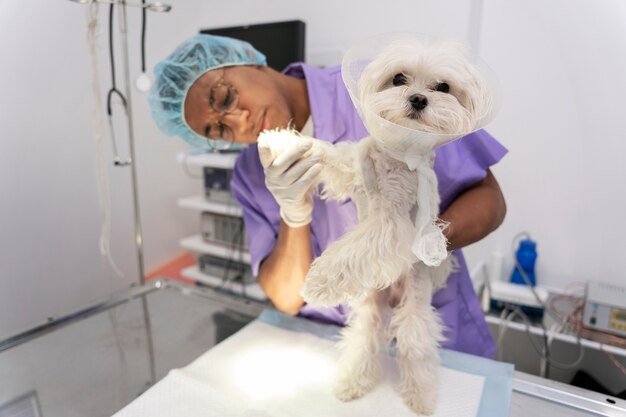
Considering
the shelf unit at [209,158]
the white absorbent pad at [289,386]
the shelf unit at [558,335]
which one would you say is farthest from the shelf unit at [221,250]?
the shelf unit at [558,335]

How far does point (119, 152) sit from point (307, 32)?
1.07 metres

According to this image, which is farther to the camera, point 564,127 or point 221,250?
point 221,250

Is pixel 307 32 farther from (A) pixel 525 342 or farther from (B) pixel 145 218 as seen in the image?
(A) pixel 525 342

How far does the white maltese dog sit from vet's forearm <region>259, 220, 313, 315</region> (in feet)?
0.60

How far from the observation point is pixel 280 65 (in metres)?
1.70

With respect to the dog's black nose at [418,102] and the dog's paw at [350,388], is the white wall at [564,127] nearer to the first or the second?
the dog's black nose at [418,102]

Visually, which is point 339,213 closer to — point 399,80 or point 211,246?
point 399,80

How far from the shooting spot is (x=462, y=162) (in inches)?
33.8

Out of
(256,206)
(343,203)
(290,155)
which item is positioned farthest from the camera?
(256,206)

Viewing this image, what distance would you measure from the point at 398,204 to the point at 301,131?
1.42 ft

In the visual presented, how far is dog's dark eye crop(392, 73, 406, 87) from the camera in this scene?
23.5 inches

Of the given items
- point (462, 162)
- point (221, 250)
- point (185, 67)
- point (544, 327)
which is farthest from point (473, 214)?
point (221, 250)

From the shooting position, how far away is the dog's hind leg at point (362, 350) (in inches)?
30.7

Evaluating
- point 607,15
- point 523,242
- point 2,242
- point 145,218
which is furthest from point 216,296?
point 607,15
